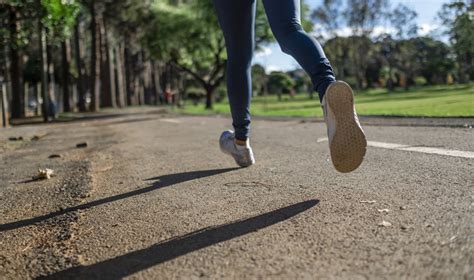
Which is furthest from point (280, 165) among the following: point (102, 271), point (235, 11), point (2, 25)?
point (2, 25)

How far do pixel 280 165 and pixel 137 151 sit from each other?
Answer: 2340 mm

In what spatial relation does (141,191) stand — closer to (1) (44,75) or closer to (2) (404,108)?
(2) (404,108)

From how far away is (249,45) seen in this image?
313cm

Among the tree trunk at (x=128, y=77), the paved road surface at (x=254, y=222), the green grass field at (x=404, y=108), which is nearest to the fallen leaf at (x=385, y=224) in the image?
the paved road surface at (x=254, y=222)

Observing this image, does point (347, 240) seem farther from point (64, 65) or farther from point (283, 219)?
point (64, 65)

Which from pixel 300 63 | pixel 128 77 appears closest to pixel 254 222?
pixel 300 63

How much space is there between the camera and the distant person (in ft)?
6.89

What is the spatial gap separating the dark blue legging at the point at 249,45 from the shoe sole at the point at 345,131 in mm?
122

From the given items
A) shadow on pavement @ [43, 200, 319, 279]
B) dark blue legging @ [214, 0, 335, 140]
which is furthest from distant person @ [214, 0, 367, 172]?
shadow on pavement @ [43, 200, 319, 279]

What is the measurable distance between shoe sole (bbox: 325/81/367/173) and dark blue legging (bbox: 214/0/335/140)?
0.40 feet

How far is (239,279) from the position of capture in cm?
131

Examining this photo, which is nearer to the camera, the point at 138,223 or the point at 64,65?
the point at 138,223

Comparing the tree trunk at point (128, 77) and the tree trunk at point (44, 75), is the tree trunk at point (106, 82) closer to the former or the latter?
the tree trunk at point (128, 77)

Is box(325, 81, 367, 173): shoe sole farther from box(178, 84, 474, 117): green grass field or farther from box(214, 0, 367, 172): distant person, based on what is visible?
box(178, 84, 474, 117): green grass field
